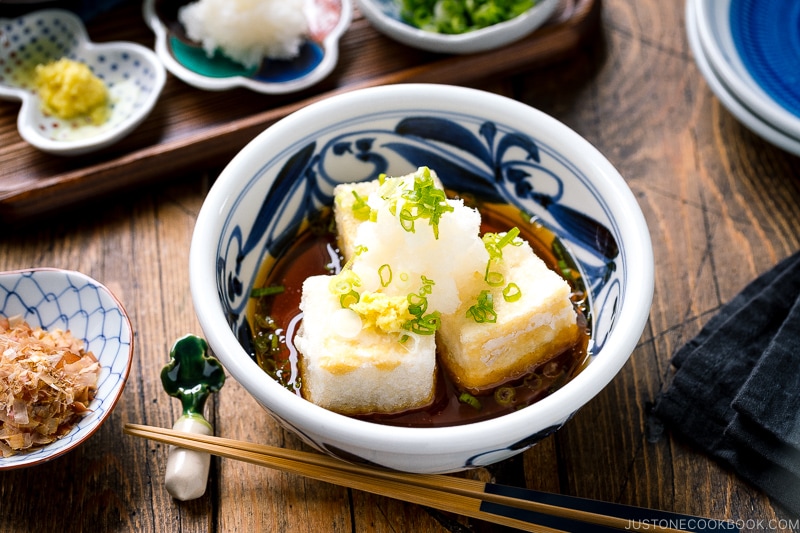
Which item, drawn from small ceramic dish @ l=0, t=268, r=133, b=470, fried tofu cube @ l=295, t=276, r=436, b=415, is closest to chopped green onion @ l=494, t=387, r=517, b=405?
fried tofu cube @ l=295, t=276, r=436, b=415

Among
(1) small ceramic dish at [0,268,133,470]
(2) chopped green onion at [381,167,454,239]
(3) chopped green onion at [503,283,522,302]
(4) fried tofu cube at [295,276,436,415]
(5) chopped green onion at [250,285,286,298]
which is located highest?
(2) chopped green onion at [381,167,454,239]

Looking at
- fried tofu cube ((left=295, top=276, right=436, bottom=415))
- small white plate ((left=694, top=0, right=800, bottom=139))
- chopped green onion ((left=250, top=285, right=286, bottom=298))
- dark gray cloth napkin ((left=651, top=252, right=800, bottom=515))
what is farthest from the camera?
small white plate ((left=694, top=0, right=800, bottom=139))

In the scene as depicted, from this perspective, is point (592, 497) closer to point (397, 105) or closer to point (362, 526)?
point (362, 526)

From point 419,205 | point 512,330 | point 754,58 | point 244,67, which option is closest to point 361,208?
point 419,205

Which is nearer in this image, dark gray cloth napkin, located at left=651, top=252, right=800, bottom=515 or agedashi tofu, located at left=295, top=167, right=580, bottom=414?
agedashi tofu, located at left=295, top=167, right=580, bottom=414

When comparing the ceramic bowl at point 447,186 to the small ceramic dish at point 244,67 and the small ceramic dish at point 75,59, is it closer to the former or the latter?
the small ceramic dish at point 244,67

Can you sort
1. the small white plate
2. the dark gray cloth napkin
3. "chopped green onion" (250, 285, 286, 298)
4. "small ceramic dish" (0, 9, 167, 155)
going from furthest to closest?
"small ceramic dish" (0, 9, 167, 155)
the small white plate
"chopped green onion" (250, 285, 286, 298)
the dark gray cloth napkin

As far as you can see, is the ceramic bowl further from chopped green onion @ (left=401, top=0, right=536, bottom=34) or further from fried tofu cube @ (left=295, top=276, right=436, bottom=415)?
chopped green onion @ (left=401, top=0, right=536, bottom=34)
